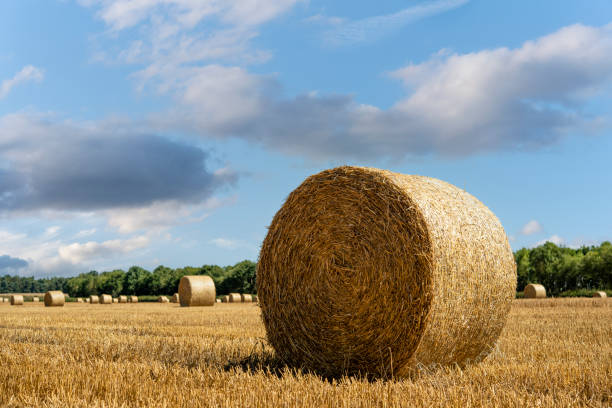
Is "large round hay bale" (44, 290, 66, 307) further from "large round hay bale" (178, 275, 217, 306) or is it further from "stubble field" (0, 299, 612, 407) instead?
"stubble field" (0, 299, 612, 407)

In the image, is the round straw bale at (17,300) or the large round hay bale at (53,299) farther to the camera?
the round straw bale at (17,300)

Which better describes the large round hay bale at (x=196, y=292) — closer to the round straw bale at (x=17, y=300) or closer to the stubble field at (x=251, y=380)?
the stubble field at (x=251, y=380)

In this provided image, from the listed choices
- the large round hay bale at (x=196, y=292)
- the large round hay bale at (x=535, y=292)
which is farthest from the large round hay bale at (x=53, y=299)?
the large round hay bale at (x=535, y=292)

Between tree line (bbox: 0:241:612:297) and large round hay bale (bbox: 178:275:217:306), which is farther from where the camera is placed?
tree line (bbox: 0:241:612:297)

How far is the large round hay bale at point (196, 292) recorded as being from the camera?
25875 mm

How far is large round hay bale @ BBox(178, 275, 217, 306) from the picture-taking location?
25.9 meters

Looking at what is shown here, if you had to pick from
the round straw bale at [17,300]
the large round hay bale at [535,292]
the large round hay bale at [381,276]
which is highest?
the large round hay bale at [381,276]

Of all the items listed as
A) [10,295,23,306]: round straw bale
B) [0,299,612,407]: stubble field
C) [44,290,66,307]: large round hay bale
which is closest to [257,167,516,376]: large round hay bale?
[0,299,612,407]: stubble field

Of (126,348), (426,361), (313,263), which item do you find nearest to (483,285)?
(426,361)

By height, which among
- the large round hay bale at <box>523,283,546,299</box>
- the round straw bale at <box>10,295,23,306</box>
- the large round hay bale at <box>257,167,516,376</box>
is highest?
the large round hay bale at <box>257,167,516,376</box>

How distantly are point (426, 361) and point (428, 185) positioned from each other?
2.09 metres

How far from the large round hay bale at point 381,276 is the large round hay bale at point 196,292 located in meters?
19.1

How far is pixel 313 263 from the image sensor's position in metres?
6.83

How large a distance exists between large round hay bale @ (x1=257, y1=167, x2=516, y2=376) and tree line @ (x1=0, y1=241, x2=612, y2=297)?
36.0 meters
